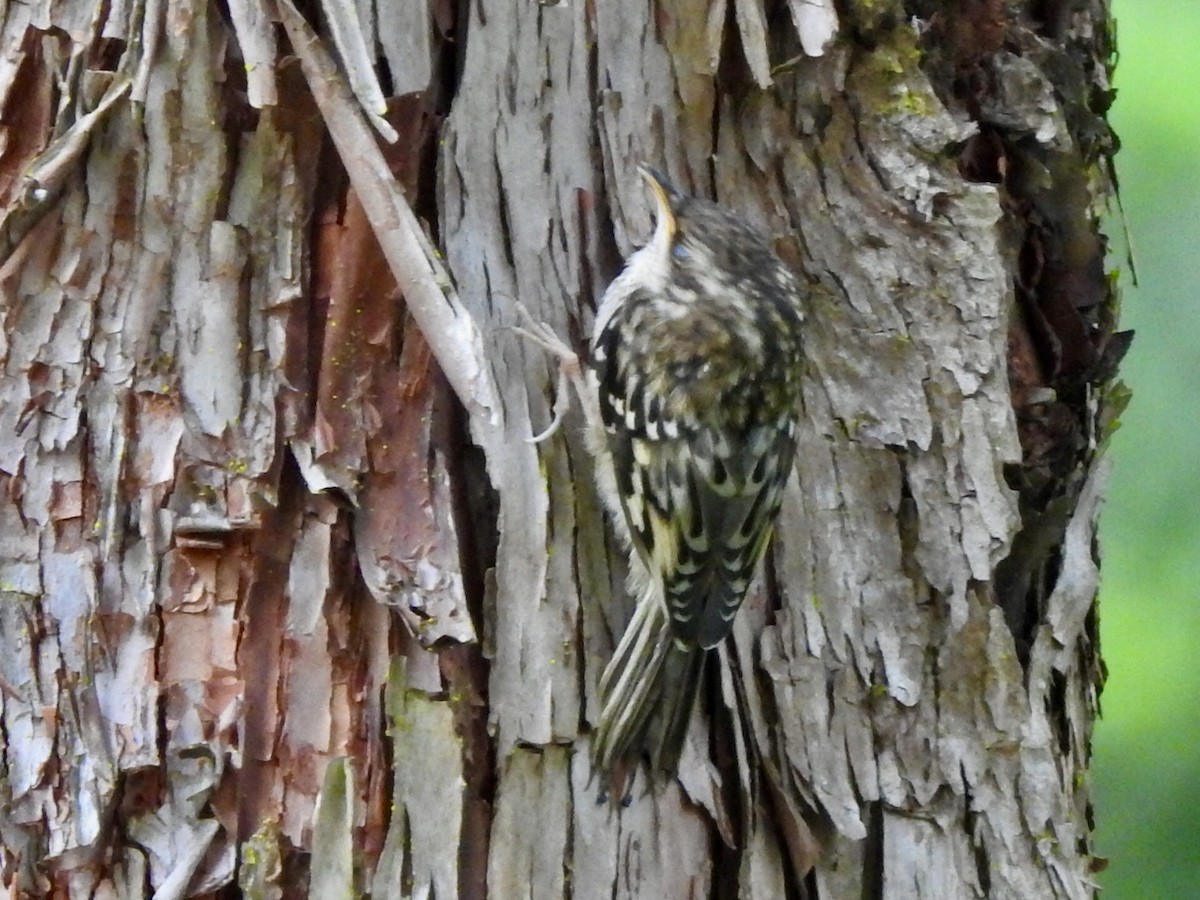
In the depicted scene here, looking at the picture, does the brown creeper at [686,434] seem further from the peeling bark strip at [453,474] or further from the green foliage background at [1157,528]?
the green foliage background at [1157,528]

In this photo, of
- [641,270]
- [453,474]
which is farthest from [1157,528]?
[453,474]

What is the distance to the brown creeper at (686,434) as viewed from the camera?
1.88 metres

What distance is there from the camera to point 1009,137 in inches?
84.4

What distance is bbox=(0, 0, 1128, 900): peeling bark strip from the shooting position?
1.67 meters

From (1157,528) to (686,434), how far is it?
53.7 inches

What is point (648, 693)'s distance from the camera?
6.03 ft

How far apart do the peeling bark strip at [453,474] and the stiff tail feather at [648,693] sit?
0.03 m

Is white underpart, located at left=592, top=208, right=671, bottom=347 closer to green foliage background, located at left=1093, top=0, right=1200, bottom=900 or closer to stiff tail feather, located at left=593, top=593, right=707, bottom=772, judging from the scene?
stiff tail feather, located at left=593, top=593, right=707, bottom=772

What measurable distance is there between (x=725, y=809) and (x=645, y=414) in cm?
69

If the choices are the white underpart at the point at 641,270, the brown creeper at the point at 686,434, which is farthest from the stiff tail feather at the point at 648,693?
the white underpart at the point at 641,270

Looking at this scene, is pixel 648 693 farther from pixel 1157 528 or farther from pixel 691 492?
pixel 1157 528

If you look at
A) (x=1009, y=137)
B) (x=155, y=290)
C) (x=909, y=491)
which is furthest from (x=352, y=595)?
(x=1009, y=137)

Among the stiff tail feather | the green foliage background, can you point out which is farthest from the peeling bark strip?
the green foliage background

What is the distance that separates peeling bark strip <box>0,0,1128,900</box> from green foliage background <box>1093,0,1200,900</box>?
0.95m
